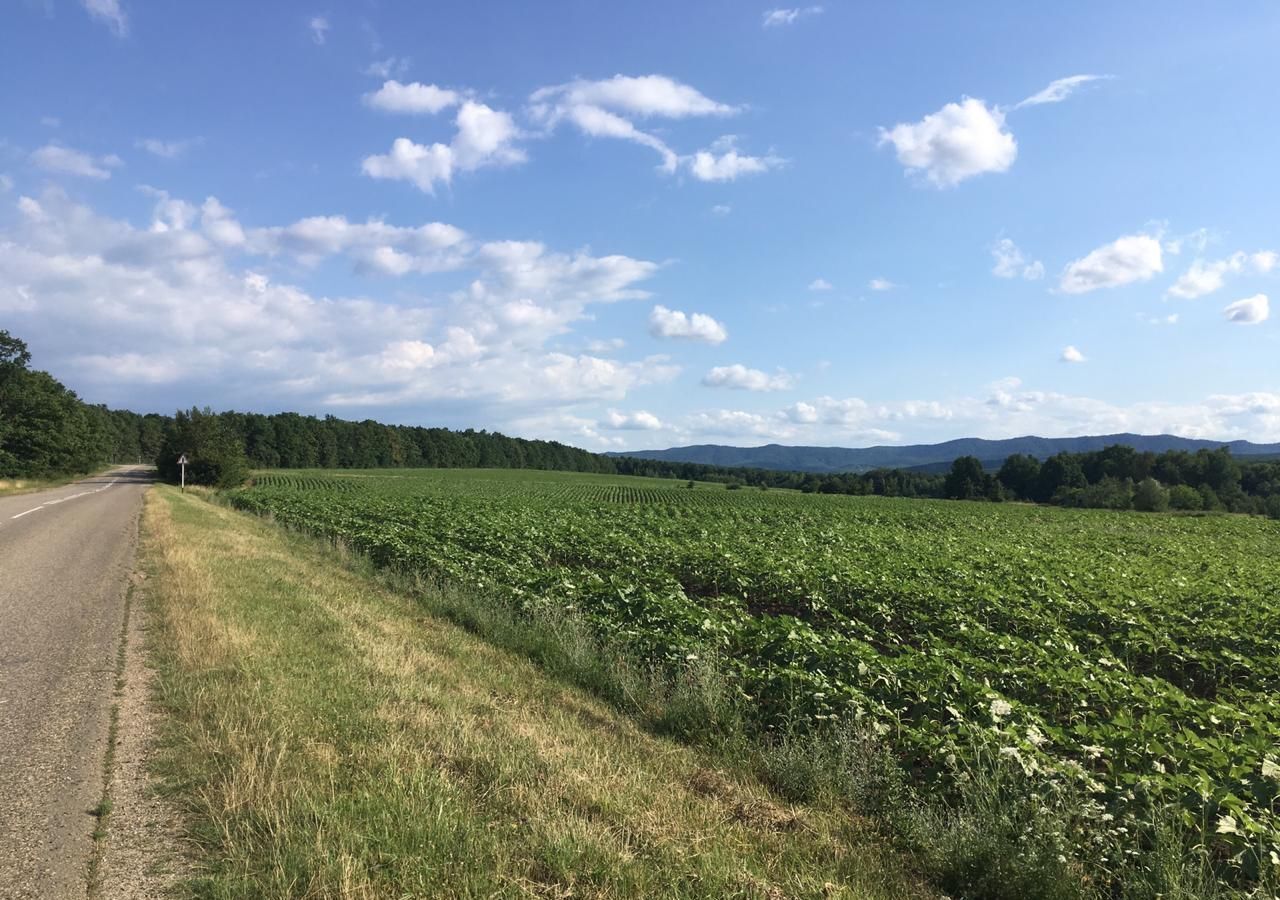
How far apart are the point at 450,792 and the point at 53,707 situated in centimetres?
407

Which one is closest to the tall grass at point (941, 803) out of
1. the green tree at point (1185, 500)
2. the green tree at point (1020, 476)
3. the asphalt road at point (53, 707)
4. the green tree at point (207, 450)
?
the asphalt road at point (53, 707)

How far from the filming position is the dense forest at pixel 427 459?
202 feet

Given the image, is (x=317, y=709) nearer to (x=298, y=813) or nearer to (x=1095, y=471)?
(x=298, y=813)

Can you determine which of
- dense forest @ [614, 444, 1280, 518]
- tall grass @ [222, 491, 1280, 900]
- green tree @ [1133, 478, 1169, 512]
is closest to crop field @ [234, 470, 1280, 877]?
tall grass @ [222, 491, 1280, 900]

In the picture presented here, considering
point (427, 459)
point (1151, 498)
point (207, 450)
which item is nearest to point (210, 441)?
point (207, 450)

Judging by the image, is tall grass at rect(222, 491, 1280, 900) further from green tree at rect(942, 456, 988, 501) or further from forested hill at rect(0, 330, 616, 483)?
green tree at rect(942, 456, 988, 501)

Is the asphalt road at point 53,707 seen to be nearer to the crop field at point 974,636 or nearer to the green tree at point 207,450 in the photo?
the crop field at point 974,636

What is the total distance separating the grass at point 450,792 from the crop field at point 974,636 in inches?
54.9

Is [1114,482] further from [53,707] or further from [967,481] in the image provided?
[53,707]

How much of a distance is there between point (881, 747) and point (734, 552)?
12209mm

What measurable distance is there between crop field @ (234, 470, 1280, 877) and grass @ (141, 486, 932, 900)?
139cm

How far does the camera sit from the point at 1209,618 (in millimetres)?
11016

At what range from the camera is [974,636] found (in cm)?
950

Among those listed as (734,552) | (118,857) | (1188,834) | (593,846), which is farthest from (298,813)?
(734,552)
